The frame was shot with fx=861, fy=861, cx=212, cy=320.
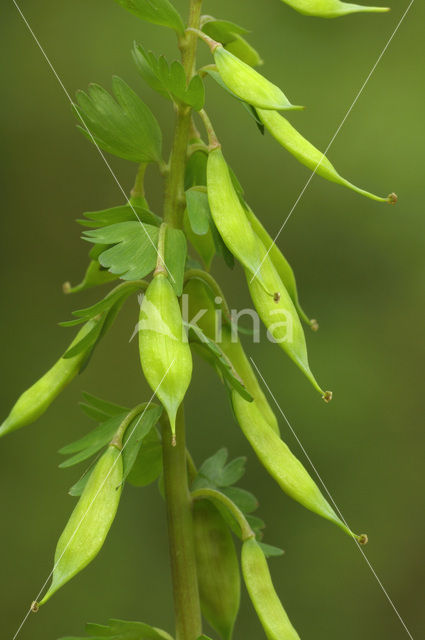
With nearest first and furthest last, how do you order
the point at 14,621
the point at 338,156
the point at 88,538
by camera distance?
the point at 88,538 → the point at 14,621 → the point at 338,156

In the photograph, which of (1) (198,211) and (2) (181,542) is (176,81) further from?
(2) (181,542)

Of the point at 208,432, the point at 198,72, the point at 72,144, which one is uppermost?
the point at 198,72

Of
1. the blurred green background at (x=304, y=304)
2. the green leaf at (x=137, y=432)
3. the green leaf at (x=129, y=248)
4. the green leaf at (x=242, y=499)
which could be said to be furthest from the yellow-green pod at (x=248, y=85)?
the blurred green background at (x=304, y=304)

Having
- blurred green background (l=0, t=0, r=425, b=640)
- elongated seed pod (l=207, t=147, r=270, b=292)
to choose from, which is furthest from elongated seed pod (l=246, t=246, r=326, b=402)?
blurred green background (l=0, t=0, r=425, b=640)

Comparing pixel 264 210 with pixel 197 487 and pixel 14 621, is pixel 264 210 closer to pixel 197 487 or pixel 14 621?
pixel 14 621

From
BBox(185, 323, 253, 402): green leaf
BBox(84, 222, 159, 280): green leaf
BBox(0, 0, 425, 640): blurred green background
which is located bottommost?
BBox(0, 0, 425, 640): blurred green background

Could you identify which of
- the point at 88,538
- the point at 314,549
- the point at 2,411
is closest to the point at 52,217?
the point at 2,411

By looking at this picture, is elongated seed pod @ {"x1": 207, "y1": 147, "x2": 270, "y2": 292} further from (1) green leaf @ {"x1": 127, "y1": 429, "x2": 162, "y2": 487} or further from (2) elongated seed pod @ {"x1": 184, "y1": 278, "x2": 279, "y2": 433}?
(1) green leaf @ {"x1": 127, "y1": 429, "x2": 162, "y2": 487}
